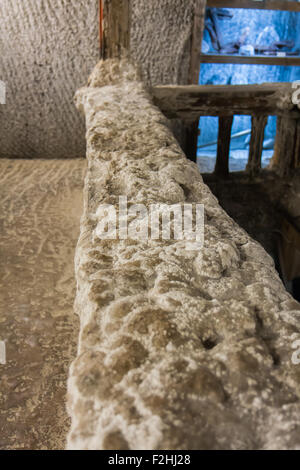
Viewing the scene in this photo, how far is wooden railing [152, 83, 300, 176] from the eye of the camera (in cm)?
375

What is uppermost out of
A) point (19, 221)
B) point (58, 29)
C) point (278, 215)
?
point (58, 29)

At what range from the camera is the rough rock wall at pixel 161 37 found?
496 centimetres

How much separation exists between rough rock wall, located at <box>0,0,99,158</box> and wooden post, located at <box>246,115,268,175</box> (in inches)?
88.8

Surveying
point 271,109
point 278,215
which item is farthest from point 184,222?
point 278,215

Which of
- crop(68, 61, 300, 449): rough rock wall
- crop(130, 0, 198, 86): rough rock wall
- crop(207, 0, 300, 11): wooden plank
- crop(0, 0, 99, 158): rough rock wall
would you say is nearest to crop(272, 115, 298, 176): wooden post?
crop(130, 0, 198, 86): rough rock wall

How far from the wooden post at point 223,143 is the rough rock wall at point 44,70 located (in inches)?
77.5

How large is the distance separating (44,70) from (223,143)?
8.19 ft

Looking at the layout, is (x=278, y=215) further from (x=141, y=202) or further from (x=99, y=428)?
(x=99, y=428)

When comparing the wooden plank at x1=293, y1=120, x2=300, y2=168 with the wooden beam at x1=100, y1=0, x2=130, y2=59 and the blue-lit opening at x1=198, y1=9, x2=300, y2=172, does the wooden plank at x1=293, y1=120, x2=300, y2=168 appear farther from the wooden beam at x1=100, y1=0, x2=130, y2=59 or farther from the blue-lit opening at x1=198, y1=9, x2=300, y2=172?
the blue-lit opening at x1=198, y1=9, x2=300, y2=172

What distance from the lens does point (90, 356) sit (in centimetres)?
100

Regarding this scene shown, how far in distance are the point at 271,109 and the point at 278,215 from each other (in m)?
1.17

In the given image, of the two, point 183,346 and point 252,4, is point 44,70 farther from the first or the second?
point 183,346

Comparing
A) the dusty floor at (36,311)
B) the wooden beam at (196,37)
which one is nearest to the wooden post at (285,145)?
the wooden beam at (196,37)

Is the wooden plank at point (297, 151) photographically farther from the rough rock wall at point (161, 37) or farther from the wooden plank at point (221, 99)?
the rough rock wall at point (161, 37)
